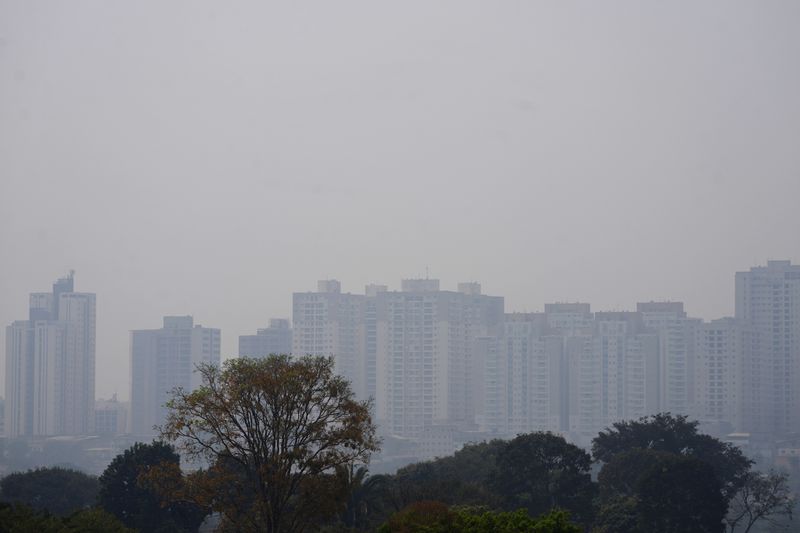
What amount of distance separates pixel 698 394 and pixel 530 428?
52.5 ft

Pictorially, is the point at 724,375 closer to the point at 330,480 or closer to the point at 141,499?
the point at 141,499

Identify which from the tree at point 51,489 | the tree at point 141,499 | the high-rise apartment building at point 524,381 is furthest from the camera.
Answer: the high-rise apartment building at point 524,381

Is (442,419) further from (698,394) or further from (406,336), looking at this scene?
(698,394)

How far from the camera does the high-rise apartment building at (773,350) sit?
108062 mm

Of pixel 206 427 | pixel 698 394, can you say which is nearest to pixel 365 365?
pixel 698 394

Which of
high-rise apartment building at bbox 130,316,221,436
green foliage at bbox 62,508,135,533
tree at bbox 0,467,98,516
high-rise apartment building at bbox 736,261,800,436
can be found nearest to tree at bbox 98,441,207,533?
green foliage at bbox 62,508,135,533

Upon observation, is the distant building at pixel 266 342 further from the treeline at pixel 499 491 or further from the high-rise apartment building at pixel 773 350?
the treeline at pixel 499 491

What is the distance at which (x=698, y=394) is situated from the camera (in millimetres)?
110562

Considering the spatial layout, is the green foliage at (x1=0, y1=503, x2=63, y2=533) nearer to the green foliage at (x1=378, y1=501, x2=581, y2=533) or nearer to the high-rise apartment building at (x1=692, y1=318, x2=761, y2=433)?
the green foliage at (x1=378, y1=501, x2=581, y2=533)

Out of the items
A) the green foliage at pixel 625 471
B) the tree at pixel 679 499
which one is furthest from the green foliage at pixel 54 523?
the green foliage at pixel 625 471

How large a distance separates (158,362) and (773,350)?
58.3 metres

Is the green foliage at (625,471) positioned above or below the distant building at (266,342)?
below

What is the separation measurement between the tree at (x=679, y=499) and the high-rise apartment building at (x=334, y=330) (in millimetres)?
87307

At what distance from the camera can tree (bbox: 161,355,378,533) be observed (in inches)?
759
